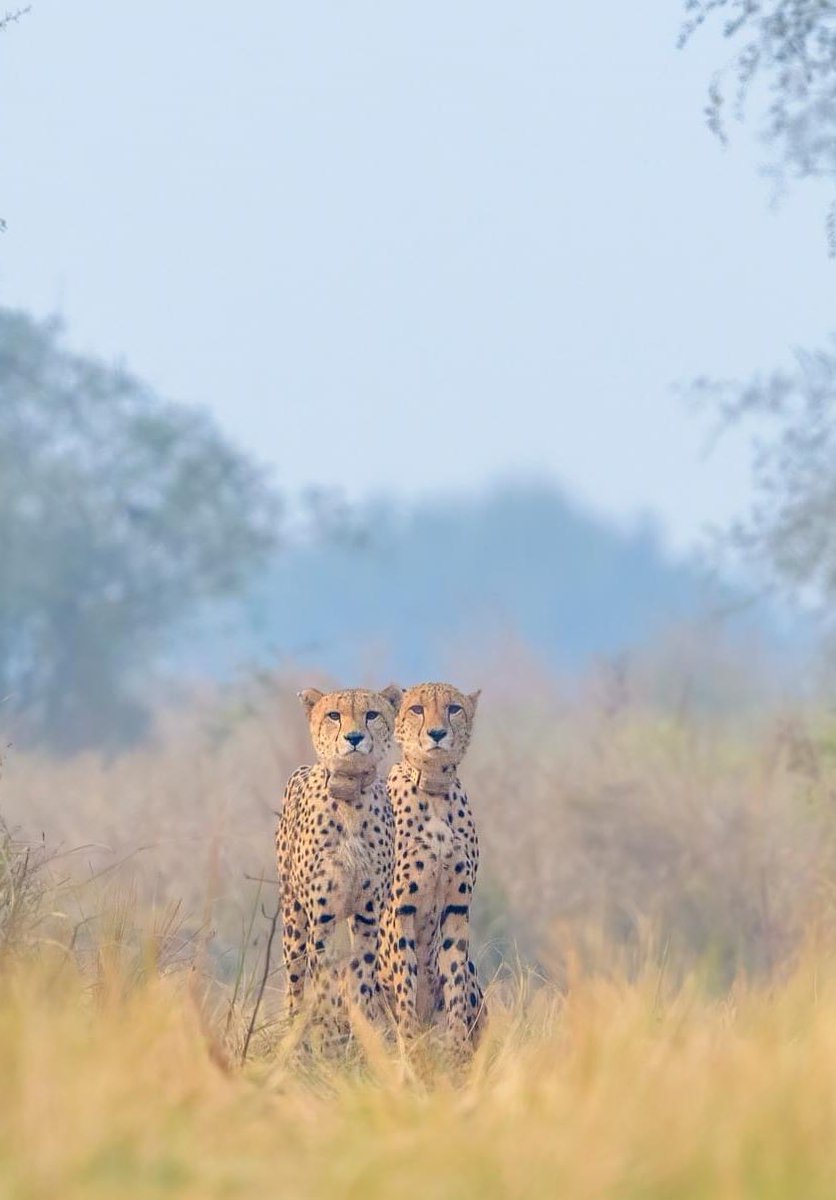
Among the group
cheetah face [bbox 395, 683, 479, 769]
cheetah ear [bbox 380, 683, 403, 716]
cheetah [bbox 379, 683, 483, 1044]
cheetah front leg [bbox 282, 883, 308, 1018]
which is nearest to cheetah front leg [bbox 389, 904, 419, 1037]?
cheetah [bbox 379, 683, 483, 1044]

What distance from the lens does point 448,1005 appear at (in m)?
4.95

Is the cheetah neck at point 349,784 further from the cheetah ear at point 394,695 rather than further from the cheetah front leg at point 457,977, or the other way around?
the cheetah front leg at point 457,977

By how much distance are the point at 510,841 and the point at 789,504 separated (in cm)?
399

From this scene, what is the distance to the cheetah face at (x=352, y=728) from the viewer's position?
15.7ft

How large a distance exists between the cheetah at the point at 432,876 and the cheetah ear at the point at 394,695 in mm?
12

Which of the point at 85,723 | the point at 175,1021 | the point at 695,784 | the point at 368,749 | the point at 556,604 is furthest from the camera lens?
the point at 556,604

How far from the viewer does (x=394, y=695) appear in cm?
493

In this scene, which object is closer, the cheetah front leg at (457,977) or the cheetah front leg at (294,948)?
the cheetah front leg at (457,977)

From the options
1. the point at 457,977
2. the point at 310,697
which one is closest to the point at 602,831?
the point at 457,977

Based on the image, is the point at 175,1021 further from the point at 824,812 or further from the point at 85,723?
the point at 85,723

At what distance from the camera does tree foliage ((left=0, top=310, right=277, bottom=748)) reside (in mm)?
21297

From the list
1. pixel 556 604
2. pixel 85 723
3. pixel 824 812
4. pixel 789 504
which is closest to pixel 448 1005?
pixel 824 812

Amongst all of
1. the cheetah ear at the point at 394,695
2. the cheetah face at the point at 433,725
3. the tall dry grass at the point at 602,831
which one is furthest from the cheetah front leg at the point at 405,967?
the tall dry grass at the point at 602,831

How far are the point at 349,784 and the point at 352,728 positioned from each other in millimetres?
145
